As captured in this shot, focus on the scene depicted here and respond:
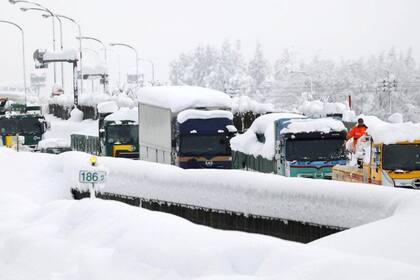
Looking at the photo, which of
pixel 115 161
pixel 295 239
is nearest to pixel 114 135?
pixel 115 161

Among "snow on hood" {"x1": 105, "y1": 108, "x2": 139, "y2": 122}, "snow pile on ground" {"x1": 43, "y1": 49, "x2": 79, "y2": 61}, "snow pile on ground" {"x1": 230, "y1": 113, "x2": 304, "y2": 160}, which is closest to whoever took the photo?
"snow pile on ground" {"x1": 230, "y1": 113, "x2": 304, "y2": 160}

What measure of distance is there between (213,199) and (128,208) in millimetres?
5961

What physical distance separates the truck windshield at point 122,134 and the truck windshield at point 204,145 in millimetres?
9679

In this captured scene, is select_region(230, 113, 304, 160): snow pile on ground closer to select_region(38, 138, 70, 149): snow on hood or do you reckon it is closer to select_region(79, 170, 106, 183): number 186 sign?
select_region(38, 138, 70, 149): snow on hood

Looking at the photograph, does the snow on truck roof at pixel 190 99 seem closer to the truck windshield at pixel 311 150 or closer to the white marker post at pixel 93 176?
the truck windshield at pixel 311 150

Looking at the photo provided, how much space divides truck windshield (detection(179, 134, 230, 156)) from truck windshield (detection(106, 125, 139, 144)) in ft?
31.8

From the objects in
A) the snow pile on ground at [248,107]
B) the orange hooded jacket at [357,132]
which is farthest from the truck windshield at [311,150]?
the snow pile on ground at [248,107]

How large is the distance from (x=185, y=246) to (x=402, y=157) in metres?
12.5

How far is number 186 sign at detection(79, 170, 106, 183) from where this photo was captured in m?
17.6

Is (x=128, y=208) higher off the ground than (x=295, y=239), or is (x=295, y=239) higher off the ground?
(x=128, y=208)

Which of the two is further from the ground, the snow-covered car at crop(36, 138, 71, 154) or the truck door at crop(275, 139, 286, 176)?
the truck door at crop(275, 139, 286, 176)

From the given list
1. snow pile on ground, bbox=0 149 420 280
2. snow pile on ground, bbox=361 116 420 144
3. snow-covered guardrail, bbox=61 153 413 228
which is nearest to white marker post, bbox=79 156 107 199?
snow pile on ground, bbox=0 149 420 280

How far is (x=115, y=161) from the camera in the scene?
81.8 ft

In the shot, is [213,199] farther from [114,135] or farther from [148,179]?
[114,135]
